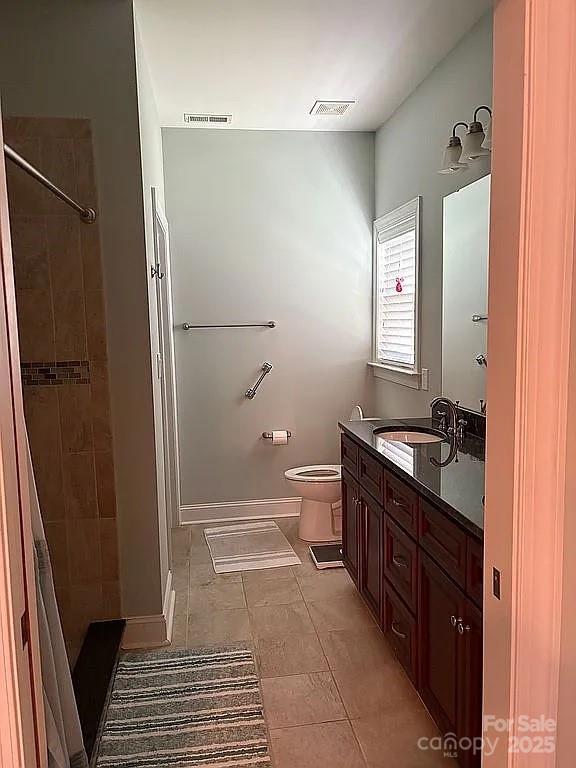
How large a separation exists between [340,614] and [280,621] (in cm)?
30

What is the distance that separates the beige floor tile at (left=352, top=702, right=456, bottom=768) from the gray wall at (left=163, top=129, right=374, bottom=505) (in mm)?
2424

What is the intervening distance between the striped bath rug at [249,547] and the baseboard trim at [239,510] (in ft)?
0.34

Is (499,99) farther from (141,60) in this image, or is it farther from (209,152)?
(209,152)

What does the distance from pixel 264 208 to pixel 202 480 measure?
1.96m

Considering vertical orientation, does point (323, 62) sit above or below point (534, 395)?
above

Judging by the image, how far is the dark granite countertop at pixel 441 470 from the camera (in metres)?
1.90

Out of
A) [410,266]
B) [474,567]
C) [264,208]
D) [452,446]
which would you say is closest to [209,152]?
[264,208]

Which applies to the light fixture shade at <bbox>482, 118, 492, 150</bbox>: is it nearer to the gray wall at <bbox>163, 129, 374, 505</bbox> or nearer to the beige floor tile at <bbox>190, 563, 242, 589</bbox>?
the gray wall at <bbox>163, 129, 374, 505</bbox>

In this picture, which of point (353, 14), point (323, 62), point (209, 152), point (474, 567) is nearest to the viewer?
point (474, 567)

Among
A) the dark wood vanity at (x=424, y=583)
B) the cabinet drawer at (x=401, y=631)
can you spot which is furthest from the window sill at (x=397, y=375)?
the cabinet drawer at (x=401, y=631)

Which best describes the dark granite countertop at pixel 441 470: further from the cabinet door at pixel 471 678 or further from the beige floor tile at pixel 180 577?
the beige floor tile at pixel 180 577

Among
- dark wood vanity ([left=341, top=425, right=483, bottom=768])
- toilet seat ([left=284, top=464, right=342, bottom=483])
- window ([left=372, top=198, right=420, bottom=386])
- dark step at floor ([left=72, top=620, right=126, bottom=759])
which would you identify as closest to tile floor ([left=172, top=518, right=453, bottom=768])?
dark wood vanity ([left=341, top=425, right=483, bottom=768])

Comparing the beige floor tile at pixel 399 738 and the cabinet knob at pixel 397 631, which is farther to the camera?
the cabinet knob at pixel 397 631

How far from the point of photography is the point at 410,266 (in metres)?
3.90
